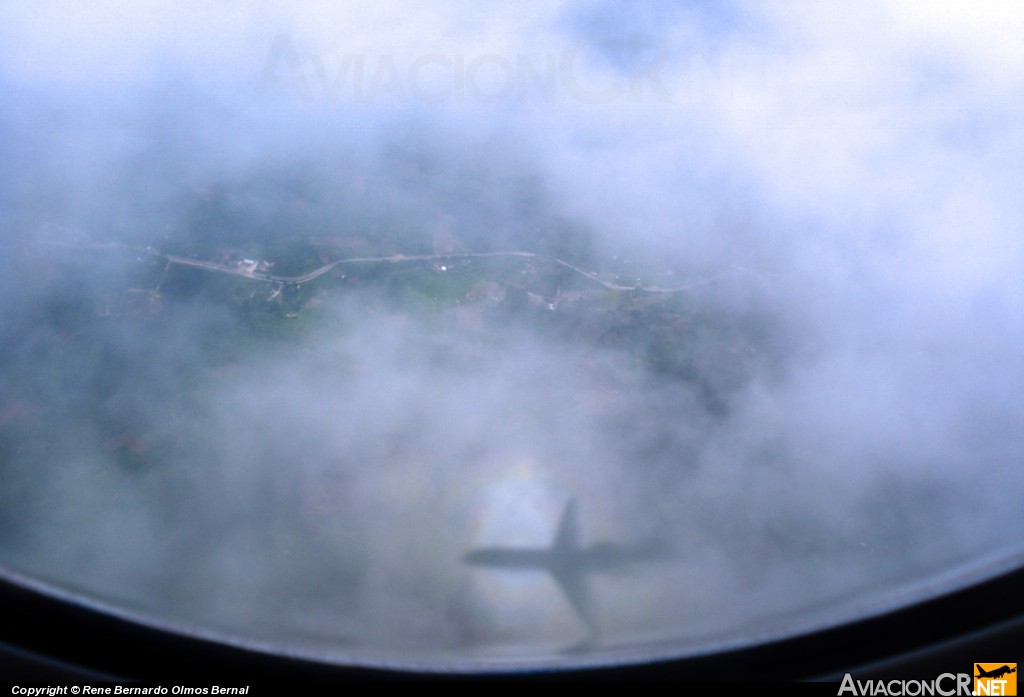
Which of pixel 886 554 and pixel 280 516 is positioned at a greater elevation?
pixel 886 554

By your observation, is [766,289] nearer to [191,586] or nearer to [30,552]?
[191,586]

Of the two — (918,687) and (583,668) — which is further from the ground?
(918,687)

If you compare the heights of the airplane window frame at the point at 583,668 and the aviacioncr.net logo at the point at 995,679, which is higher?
the aviacioncr.net logo at the point at 995,679

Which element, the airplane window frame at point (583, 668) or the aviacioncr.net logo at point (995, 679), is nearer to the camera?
the aviacioncr.net logo at point (995, 679)

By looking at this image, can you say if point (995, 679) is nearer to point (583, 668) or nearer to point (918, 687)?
point (918, 687)

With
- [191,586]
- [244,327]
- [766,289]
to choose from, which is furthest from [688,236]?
[191,586]

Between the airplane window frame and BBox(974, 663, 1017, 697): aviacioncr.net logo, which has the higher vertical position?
BBox(974, 663, 1017, 697): aviacioncr.net logo

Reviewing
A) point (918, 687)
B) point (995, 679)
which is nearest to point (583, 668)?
point (918, 687)

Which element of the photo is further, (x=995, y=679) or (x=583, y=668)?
(x=583, y=668)

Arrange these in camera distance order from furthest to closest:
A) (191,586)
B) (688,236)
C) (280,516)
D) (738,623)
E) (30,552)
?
1. (688,236)
2. (280,516)
3. (30,552)
4. (191,586)
5. (738,623)

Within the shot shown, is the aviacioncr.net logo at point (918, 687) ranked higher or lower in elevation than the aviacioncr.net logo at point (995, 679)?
lower

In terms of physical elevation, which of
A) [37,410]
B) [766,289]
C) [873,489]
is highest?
[766,289]
